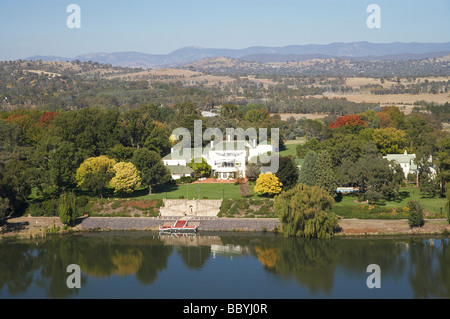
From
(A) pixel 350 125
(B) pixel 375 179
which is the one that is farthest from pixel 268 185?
(A) pixel 350 125

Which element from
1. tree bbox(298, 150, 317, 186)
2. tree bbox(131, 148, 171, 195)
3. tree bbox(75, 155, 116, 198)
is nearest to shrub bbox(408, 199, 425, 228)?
tree bbox(298, 150, 317, 186)

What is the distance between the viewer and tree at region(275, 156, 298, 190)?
120ft

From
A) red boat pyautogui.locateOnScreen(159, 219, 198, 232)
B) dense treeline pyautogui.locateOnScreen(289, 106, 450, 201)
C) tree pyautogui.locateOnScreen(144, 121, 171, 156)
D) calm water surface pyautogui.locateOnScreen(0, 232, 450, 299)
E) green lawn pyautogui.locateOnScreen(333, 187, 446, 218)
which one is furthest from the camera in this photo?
tree pyautogui.locateOnScreen(144, 121, 171, 156)

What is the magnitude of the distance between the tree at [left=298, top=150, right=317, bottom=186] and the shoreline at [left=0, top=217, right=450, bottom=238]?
3.14 m

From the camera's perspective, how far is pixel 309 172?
35.0m

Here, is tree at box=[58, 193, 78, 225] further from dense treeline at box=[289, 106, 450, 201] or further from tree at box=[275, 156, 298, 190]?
dense treeline at box=[289, 106, 450, 201]

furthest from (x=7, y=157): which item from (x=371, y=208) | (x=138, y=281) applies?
(x=371, y=208)

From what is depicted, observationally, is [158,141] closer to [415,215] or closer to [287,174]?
[287,174]

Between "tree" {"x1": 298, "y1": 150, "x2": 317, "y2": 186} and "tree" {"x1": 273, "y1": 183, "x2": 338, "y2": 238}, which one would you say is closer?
"tree" {"x1": 273, "y1": 183, "x2": 338, "y2": 238}

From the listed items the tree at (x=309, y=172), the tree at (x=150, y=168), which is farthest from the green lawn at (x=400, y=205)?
the tree at (x=150, y=168)

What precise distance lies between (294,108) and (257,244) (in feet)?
193

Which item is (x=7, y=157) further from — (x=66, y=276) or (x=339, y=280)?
(x=339, y=280)

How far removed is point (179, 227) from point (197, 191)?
4976mm

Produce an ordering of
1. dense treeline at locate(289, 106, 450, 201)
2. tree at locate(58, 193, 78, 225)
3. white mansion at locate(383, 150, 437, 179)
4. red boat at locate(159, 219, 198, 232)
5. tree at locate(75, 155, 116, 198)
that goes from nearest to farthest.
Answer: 1. red boat at locate(159, 219, 198, 232)
2. tree at locate(58, 193, 78, 225)
3. dense treeline at locate(289, 106, 450, 201)
4. tree at locate(75, 155, 116, 198)
5. white mansion at locate(383, 150, 437, 179)
